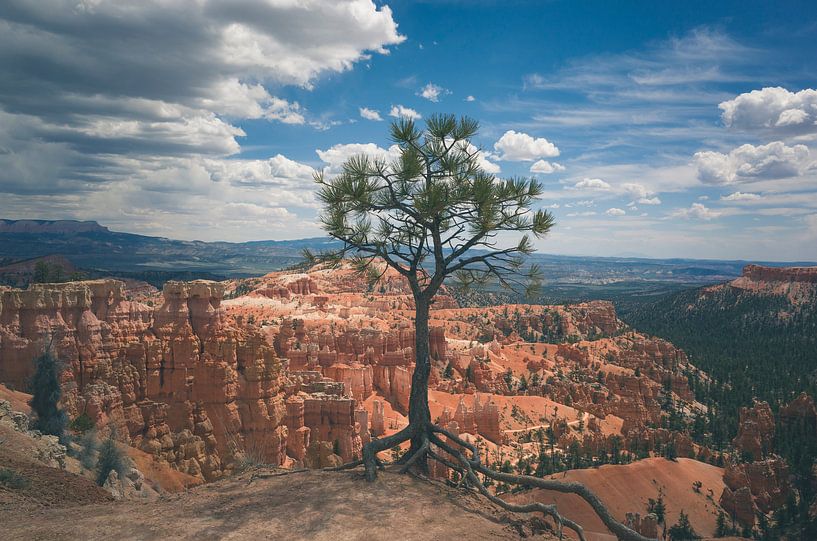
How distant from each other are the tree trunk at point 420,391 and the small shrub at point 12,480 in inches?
247

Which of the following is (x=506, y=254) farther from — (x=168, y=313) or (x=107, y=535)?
(x=168, y=313)

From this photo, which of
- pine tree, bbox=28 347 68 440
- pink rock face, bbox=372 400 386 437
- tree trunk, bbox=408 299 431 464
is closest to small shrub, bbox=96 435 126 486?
pine tree, bbox=28 347 68 440

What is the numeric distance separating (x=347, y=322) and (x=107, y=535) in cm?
6173

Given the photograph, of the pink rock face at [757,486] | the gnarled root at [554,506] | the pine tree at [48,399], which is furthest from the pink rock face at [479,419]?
the gnarled root at [554,506]

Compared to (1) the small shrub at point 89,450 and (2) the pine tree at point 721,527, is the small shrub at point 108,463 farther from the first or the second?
(2) the pine tree at point 721,527

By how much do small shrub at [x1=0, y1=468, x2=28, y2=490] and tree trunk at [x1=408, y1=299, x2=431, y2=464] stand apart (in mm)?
6264

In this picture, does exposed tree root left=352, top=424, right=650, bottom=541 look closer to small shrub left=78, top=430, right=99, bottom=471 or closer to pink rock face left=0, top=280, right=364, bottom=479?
small shrub left=78, top=430, right=99, bottom=471

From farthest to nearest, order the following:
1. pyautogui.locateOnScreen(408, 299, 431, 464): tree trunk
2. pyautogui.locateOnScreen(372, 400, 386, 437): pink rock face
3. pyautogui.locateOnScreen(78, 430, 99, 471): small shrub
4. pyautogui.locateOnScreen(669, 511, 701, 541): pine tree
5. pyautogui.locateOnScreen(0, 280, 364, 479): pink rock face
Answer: pyautogui.locateOnScreen(372, 400, 386, 437): pink rock face < pyautogui.locateOnScreen(669, 511, 701, 541): pine tree < pyautogui.locateOnScreen(0, 280, 364, 479): pink rock face < pyautogui.locateOnScreen(78, 430, 99, 471): small shrub < pyautogui.locateOnScreen(408, 299, 431, 464): tree trunk

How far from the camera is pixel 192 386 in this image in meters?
23.1

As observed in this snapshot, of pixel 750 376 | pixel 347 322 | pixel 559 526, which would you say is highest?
pixel 559 526

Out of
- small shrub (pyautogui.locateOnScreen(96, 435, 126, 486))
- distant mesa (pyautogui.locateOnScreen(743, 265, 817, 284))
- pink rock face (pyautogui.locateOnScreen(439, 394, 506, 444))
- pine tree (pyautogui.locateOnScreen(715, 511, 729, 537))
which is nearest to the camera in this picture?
small shrub (pyautogui.locateOnScreen(96, 435, 126, 486))

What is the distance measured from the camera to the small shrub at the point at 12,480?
26.2 feet

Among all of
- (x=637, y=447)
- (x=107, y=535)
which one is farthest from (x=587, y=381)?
(x=107, y=535)

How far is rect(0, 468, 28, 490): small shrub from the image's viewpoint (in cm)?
799
